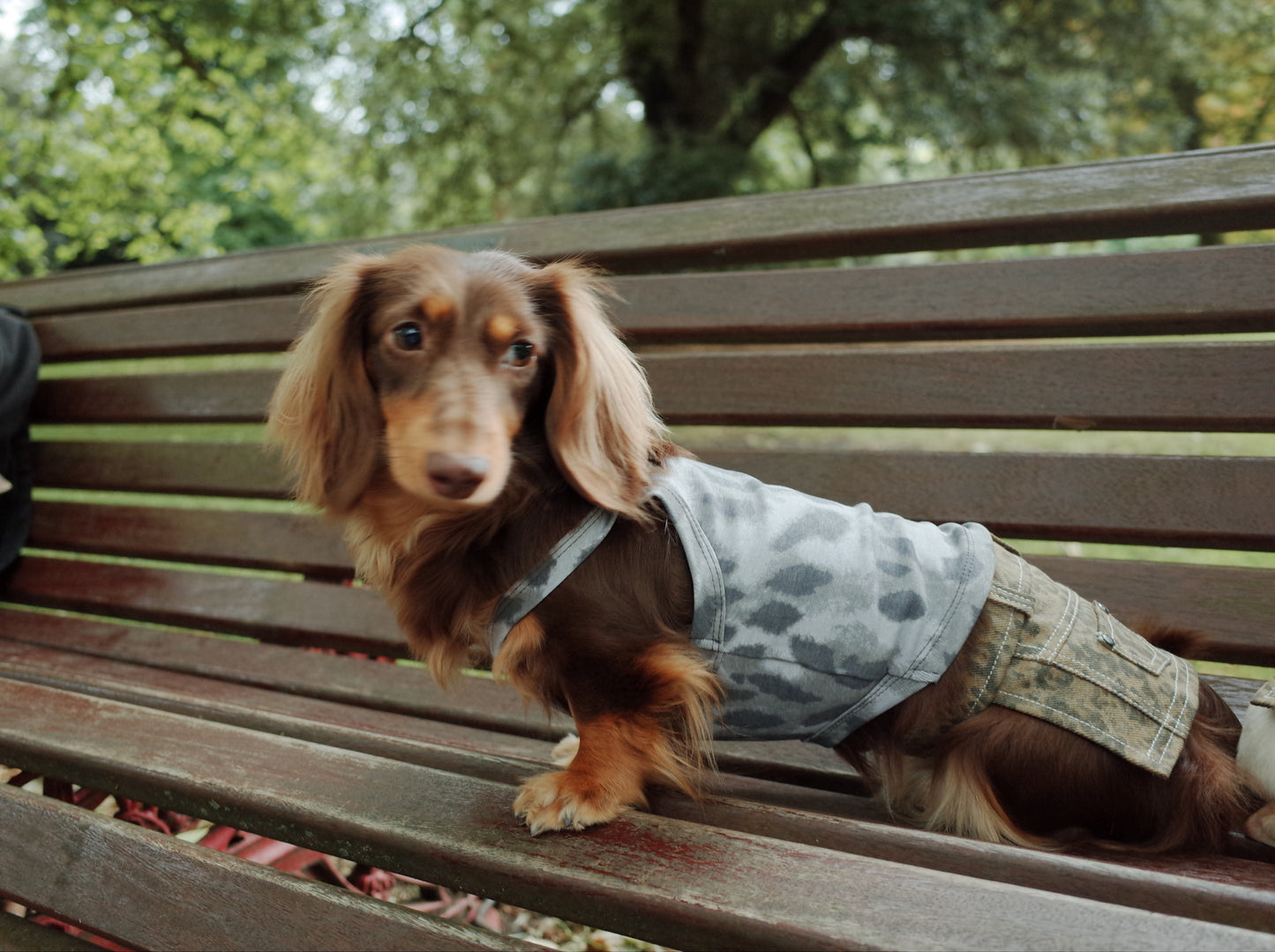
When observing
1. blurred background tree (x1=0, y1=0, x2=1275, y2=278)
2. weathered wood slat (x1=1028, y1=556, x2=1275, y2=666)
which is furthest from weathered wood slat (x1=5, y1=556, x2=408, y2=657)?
blurred background tree (x1=0, y1=0, x2=1275, y2=278)

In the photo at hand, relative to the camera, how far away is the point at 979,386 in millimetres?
1888

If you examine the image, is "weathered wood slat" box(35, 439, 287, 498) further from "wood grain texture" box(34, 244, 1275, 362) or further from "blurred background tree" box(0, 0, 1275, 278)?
"blurred background tree" box(0, 0, 1275, 278)

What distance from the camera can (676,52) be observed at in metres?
7.29

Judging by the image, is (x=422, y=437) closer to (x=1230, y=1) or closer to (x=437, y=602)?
(x=437, y=602)

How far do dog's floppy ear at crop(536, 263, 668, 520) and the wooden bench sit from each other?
50cm

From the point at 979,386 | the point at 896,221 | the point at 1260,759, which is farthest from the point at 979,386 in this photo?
the point at 1260,759

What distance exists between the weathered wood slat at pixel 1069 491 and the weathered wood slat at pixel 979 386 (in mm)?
83

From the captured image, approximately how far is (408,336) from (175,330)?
1.85 meters

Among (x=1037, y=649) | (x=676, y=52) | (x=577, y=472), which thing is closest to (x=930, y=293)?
(x=1037, y=649)

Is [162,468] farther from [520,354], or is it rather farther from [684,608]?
[684,608]

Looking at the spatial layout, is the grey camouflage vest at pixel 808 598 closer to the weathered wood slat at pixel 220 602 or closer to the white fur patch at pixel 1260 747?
the white fur patch at pixel 1260 747

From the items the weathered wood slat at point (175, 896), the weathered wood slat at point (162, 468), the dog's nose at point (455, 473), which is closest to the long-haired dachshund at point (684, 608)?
the dog's nose at point (455, 473)

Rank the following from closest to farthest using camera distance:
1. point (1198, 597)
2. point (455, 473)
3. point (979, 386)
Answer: point (455, 473) < point (1198, 597) < point (979, 386)

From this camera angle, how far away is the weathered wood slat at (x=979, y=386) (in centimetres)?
170
